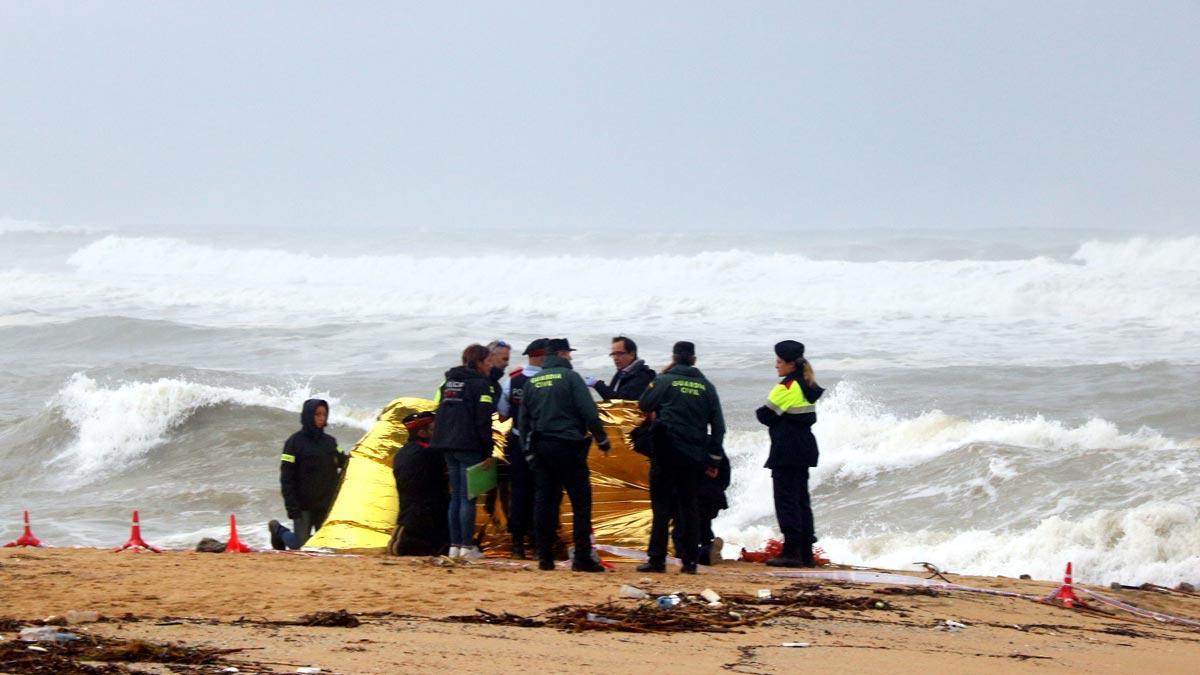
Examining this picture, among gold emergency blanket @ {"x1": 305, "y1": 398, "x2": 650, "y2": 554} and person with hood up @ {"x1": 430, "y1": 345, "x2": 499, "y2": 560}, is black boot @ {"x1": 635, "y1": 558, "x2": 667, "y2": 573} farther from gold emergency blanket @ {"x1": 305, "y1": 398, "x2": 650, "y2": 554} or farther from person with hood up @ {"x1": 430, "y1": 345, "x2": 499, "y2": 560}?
person with hood up @ {"x1": 430, "y1": 345, "x2": 499, "y2": 560}

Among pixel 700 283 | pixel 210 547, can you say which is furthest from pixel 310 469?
pixel 700 283

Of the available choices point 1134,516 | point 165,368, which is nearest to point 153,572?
point 1134,516

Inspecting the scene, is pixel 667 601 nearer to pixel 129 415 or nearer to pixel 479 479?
pixel 479 479

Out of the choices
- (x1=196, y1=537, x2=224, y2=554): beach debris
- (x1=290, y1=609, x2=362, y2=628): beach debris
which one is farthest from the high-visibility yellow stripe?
(x1=196, y1=537, x2=224, y2=554): beach debris

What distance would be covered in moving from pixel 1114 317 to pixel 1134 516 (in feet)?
70.2

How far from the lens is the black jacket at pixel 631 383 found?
10.3 m

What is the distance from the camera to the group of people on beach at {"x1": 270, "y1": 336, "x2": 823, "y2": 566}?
9.38 m

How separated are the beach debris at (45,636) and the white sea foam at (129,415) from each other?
11.8 metres

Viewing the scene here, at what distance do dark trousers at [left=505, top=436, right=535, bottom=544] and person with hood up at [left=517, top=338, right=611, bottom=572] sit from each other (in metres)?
0.48

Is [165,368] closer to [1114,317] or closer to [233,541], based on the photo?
[233,541]

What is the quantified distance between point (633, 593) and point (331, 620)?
1756mm

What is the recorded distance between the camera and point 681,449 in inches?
368

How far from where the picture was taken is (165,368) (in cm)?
2525

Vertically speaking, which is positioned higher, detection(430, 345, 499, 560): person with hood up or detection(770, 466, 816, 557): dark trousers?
detection(430, 345, 499, 560): person with hood up
